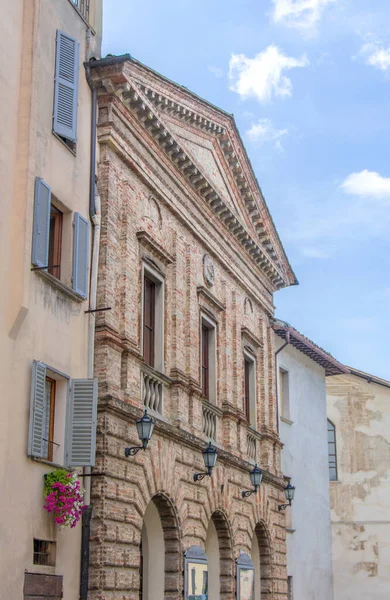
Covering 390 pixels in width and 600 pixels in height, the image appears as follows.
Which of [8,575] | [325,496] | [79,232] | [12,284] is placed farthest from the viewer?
[325,496]

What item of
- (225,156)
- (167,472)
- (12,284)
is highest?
(225,156)

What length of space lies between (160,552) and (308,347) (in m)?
12.2

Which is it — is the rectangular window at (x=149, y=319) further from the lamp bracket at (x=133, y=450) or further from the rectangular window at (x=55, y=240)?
the rectangular window at (x=55, y=240)

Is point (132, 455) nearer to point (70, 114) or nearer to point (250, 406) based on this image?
point (70, 114)

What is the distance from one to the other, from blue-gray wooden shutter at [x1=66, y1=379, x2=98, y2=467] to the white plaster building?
12.1m

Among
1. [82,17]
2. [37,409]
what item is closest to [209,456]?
[37,409]

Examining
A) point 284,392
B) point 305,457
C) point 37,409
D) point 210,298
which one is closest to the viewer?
point 37,409

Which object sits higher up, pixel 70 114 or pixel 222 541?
pixel 70 114

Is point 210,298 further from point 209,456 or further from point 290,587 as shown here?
point 290,587

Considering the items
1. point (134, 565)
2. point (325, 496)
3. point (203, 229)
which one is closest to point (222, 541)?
point (134, 565)

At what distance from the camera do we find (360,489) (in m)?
35.6

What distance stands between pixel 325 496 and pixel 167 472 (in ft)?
46.1

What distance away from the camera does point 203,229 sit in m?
21.3

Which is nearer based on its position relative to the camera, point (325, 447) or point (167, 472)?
point (167, 472)
